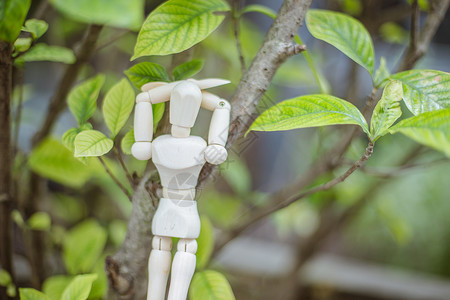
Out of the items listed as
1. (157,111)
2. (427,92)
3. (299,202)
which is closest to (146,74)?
(157,111)

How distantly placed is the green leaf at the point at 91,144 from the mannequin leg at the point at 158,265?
104mm

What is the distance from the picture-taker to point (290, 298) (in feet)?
3.09

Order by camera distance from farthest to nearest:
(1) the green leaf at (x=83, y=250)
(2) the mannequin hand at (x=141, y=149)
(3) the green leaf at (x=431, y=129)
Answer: (1) the green leaf at (x=83, y=250) → (2) the mannequin hand at (x=141, y=149) → (3) the green leaf at (x=431, y=129)

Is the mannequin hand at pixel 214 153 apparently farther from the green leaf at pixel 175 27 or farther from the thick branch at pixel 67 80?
the thick branch at pixel 67 80

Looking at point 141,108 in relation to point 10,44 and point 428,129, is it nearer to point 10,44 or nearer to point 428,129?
point 10,44

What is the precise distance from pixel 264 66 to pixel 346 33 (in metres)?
0.10

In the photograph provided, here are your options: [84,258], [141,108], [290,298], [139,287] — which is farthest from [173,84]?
[290,298]

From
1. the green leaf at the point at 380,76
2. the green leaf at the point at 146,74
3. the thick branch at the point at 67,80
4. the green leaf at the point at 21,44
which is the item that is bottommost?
the thick branch at the point at 67,80

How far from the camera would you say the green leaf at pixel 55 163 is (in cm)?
59

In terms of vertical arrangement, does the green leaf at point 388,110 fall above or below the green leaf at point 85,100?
above

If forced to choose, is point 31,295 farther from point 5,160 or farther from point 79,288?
point 5,160

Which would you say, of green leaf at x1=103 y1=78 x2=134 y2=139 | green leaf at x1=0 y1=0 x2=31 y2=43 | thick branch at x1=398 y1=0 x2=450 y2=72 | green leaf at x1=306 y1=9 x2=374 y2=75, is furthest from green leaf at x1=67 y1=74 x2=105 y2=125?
thick branch at x1=398 y1=0 x2=450 y2=72

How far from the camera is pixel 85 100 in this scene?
441 millimetres

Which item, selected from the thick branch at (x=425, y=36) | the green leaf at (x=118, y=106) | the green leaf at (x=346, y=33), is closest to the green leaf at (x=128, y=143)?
the green leaf at (x=118, y=106)
